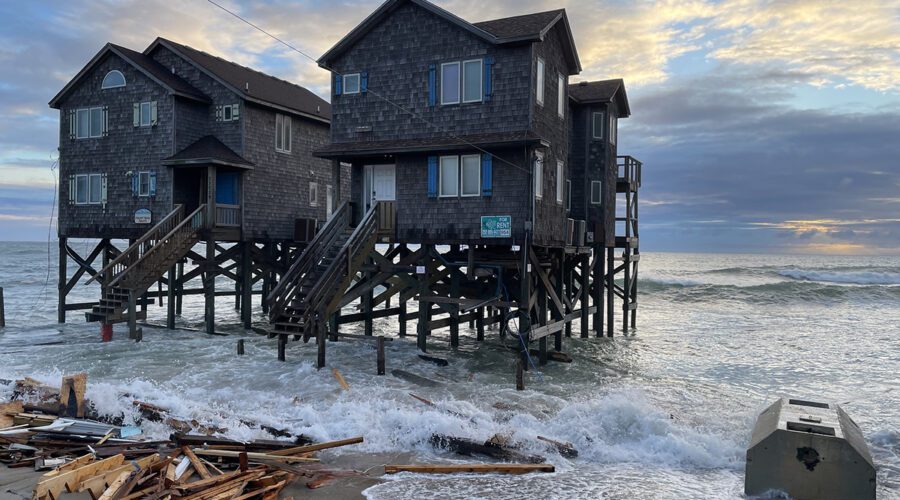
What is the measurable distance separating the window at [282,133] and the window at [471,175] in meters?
11.8

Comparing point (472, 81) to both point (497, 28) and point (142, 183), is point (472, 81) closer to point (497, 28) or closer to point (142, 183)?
point (497, 28)

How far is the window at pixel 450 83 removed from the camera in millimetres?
18719

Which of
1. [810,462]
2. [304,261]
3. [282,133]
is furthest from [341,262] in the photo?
[810,462]

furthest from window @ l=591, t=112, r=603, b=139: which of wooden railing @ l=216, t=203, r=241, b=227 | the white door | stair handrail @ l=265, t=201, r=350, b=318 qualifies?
wooden railing @ l=216, t=203, r=241, b=227

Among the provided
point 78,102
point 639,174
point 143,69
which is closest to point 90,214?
point 78,102

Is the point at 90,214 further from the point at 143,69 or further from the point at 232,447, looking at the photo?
the point at 232,447

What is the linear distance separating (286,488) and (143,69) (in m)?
21.6

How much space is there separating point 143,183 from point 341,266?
1211 centimetres

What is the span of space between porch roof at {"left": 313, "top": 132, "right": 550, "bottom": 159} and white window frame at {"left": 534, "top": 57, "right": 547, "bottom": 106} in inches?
51.7

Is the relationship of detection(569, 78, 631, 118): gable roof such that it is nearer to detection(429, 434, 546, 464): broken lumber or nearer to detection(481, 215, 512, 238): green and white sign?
detection(481, 215, 512, 238): green and white sign

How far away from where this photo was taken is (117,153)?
26.0 meters

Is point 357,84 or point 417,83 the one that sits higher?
point 357,84

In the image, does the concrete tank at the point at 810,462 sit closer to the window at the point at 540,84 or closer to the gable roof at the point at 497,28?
the window at the point at 540,84

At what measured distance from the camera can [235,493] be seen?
26.5ft
